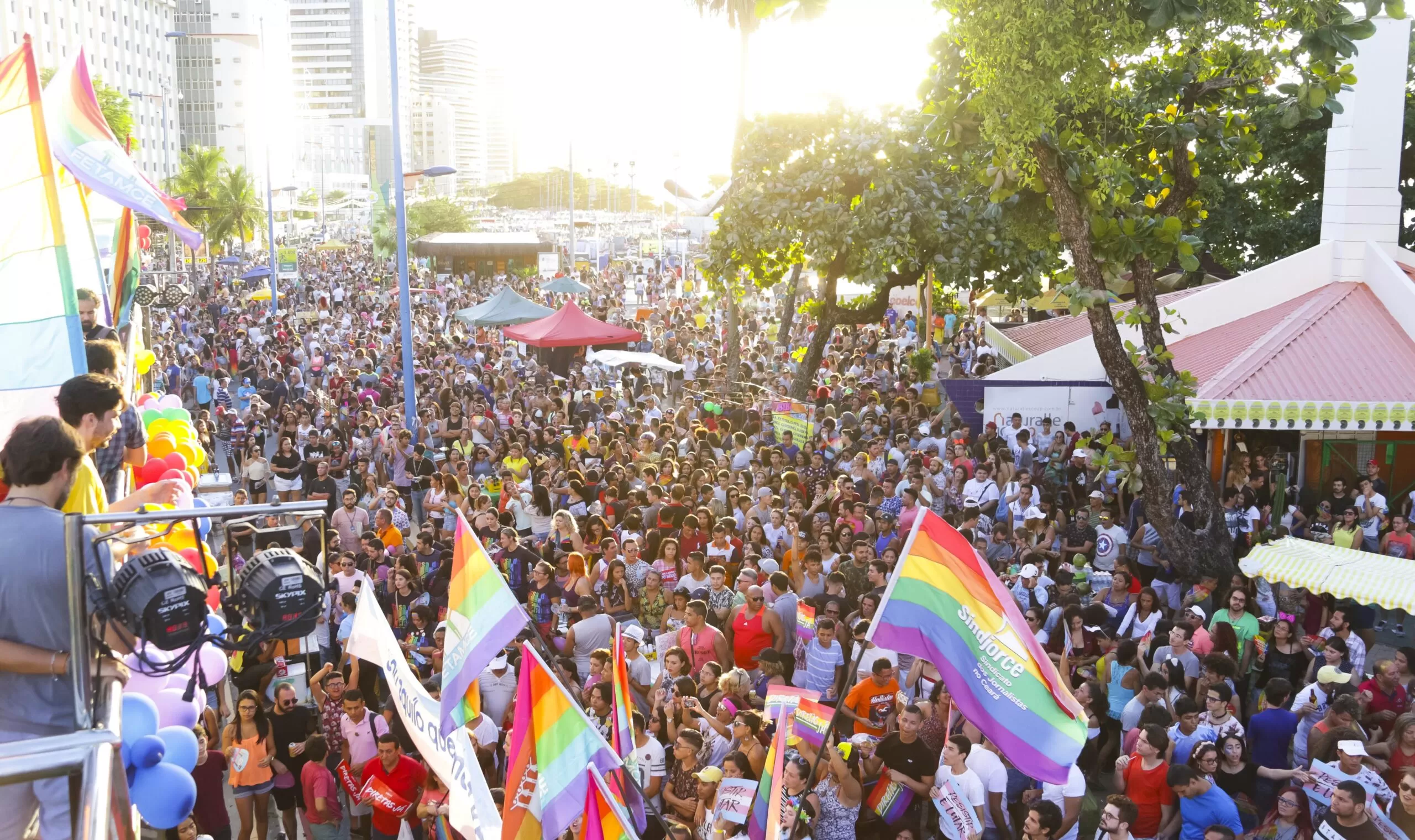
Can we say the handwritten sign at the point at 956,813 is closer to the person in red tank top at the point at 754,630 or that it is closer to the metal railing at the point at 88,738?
the person in red tank top at the point at 754,630

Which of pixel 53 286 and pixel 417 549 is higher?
pixel 53 286

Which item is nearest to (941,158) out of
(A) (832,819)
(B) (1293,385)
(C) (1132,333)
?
(C) (1132,333)

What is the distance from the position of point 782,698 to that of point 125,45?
120m

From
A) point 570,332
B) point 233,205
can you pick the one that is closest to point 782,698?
point 570,332

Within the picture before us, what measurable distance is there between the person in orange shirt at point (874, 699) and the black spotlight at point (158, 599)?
5.58m

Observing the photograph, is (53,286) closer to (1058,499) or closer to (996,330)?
(1058,499)

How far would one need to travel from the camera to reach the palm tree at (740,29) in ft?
22.0

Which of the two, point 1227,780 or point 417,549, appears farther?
point 417,549

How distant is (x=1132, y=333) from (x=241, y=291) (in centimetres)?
4589

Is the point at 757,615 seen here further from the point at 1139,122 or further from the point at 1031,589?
the point at 1139,122

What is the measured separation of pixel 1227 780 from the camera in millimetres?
7961

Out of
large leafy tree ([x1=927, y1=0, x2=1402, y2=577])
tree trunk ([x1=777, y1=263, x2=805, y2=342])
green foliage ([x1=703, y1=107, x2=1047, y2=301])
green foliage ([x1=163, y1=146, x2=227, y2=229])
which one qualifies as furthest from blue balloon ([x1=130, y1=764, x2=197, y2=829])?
green foliage ([x1=163, y1=146, x2=227, y2=229])

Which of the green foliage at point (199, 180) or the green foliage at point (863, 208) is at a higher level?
the green foliage at point (199, 180)

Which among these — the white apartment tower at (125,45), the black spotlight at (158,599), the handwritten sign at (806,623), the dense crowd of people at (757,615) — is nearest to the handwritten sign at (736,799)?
the dense crowd of people at (757,615)
